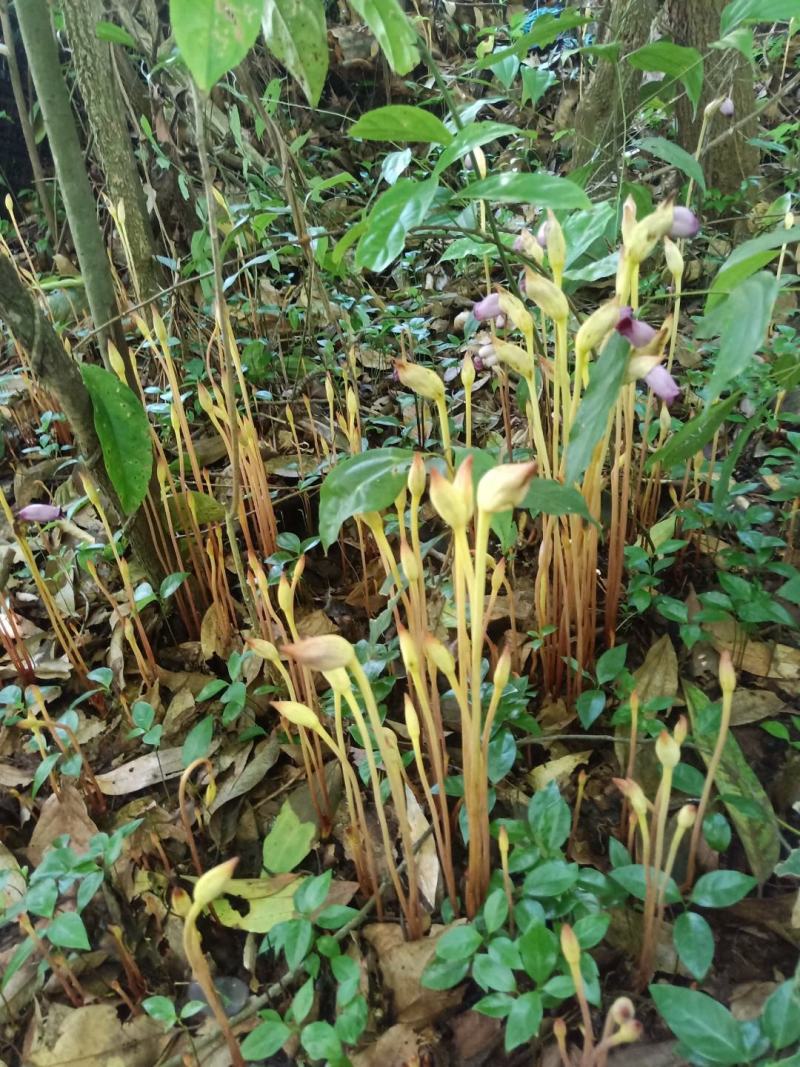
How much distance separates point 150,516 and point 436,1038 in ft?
2.79

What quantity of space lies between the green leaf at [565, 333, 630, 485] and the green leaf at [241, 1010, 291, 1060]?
1.78 feet

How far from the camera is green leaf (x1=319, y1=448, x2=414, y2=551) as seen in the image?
2.25 feet

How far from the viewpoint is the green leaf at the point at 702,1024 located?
581mm

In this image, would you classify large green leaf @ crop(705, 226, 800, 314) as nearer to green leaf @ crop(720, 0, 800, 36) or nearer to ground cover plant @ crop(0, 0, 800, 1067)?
ground cover plant @ crop(0, 0, 800, 1067)

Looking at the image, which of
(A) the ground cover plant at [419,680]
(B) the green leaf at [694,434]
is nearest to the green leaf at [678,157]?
(A) the ground cover plant at [419,680]

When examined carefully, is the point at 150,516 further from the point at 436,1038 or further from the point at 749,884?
the point at 749,884

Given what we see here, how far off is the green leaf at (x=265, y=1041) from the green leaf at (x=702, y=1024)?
1.04 ft

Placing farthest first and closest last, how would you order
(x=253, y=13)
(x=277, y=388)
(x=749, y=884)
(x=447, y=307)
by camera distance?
1. (x=447, y=307)
2. (x=277, y=388)
3. (x=749, y=884)
4. (x=253, y=13)

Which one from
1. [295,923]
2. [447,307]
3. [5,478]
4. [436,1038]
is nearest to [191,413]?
[5,478]

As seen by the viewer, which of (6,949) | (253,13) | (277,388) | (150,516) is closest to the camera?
(253,13)

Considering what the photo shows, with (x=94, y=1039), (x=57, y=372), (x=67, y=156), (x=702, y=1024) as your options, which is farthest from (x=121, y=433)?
(x=702, y=1024)

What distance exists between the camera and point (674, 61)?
0.99 m

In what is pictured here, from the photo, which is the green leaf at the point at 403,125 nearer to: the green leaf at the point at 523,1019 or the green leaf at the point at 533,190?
the green leaf at the point at 533,190

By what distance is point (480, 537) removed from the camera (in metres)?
0.56
